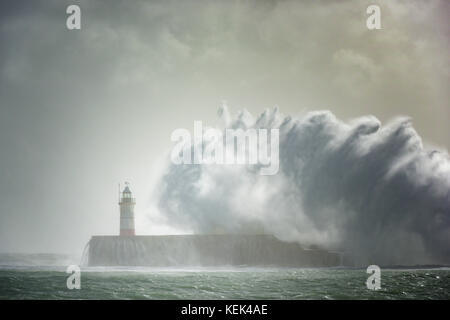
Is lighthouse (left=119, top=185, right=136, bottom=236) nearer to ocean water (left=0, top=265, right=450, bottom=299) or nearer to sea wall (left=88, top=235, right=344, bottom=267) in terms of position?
sea wall (left=88, top=235, right=344, bottom=267)

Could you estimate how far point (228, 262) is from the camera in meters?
61.9

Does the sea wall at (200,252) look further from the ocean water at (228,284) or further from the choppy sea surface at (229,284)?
the ocean water at (228,284)

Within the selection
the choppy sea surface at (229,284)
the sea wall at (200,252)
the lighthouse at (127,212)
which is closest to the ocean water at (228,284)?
the choppy sea surface at (229,284)

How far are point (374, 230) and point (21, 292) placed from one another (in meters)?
23.6

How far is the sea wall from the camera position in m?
61.5

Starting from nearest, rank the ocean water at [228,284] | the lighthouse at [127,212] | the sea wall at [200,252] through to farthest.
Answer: the ocean water at [228,284] → the sea wall at [200,252] → the lighthouse at [127,212]

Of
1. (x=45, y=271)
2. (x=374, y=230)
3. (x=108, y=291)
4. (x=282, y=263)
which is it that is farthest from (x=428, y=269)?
(x=45, y=271)

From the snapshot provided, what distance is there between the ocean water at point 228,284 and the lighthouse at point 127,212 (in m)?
6.04

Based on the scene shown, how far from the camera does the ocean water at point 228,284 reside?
44156mm

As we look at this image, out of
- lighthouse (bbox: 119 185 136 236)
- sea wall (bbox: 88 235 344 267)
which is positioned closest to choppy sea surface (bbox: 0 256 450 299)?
sea wall (bbox: 88 235 344 267)

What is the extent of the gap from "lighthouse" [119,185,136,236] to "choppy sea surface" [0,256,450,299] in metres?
5.27
